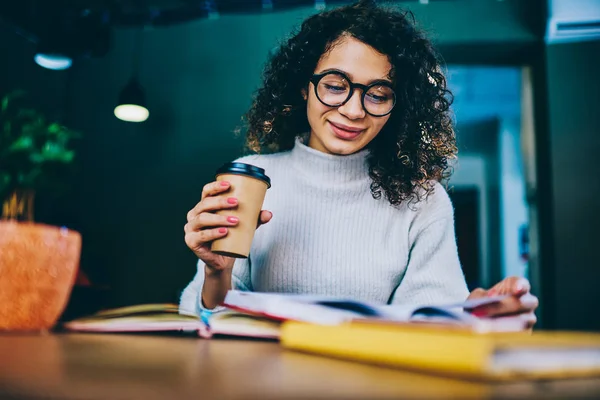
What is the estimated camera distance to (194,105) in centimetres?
429

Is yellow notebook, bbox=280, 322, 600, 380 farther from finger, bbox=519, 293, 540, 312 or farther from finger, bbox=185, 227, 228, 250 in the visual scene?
finger, bbox=185, 227, 228, 250

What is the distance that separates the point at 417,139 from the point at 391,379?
1228mm

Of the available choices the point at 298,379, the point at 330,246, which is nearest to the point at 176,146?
the point at 330,246

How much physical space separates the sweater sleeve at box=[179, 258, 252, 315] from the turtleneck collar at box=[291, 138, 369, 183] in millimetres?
363

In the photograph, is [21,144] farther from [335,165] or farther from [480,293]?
[335,165]

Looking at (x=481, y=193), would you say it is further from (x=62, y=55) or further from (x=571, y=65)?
(x=62, y=55)

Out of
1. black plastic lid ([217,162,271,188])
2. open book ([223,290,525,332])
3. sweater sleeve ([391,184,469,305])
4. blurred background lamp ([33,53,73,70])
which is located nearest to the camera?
open book ([223,290,525,332])

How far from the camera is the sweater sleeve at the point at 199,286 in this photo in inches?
46.5

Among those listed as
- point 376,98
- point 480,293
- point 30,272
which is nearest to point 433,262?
point 480,293

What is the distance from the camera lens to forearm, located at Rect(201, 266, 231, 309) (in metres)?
1.14

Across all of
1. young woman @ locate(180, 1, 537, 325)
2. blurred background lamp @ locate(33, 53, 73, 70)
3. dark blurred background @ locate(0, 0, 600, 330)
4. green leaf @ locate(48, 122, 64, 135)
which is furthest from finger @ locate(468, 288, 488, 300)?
blurred background lamp @ locate(33, 53, 73, 70)

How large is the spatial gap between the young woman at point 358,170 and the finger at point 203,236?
0.90 ft

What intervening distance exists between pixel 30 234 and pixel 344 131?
89cm

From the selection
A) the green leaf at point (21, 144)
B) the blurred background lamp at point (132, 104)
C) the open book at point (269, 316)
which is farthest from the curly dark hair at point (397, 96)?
the blurred background lamp at point (132, 104)
